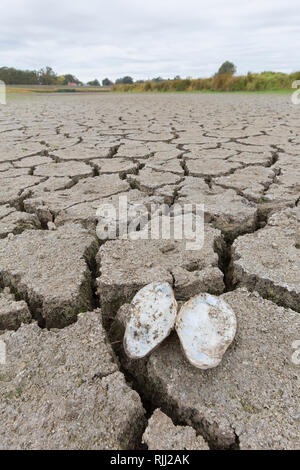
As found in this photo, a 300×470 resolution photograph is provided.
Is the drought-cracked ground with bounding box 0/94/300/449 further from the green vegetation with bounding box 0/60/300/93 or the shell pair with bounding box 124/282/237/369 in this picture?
the green vegetation with bounding box 0/60/300/93

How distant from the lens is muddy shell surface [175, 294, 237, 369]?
0.80m

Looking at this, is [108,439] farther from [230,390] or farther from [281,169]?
[281,169]

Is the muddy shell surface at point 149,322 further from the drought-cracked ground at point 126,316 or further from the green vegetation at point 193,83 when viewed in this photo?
the green vegetation at point 193,83

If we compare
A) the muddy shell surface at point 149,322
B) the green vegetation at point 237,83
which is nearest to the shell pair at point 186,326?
the muddy shell surface at point 149,322

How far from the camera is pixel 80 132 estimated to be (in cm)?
418

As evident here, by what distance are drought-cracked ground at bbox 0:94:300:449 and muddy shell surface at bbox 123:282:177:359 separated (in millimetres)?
46

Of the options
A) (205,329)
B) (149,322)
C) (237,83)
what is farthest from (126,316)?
(237,83)

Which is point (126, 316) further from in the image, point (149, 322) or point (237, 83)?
point (237, 83)

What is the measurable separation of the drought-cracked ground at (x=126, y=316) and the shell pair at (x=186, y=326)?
0.04m

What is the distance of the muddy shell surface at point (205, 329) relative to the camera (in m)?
0.80

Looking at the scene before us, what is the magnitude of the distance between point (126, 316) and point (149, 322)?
5.5 inches

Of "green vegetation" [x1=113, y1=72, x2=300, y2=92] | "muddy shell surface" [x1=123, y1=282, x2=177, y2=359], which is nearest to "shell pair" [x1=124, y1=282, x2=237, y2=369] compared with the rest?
"muddy shell surface" [x1=123, y1=282, x2=177, y2=359]

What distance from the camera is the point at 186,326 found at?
0.85 meters

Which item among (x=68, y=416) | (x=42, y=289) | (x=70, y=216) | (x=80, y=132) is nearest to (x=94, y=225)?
(x=70, y=216)
